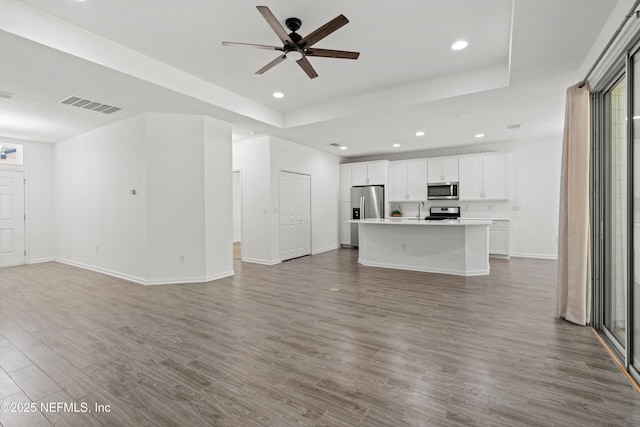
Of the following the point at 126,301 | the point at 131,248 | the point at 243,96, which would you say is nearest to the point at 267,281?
the point at 126,301

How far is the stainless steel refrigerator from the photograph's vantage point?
866 cm

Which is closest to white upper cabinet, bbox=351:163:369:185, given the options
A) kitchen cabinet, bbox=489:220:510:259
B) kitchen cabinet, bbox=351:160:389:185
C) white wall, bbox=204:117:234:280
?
kitchen cabinet, bbox=351:160:389:185

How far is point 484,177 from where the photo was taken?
749 cm

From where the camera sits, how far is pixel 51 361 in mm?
2490

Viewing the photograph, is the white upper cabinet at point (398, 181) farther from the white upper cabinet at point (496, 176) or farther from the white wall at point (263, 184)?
the white wall at point (263, 184)

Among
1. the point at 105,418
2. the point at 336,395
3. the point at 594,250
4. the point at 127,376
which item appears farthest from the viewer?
the point at 594,250

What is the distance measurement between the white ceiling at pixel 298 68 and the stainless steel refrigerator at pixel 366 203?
284 centimetres

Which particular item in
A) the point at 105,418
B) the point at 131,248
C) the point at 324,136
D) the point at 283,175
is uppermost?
the point at 324,136

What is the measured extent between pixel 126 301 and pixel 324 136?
486 cm

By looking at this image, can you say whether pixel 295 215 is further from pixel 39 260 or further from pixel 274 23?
pixel 39 260

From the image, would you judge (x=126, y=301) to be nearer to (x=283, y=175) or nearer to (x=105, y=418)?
(x=105, y=418)

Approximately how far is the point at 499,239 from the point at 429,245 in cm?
262

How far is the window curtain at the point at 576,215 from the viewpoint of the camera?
307cm

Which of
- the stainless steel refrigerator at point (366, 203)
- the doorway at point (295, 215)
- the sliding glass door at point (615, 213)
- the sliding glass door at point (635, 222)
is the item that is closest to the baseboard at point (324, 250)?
the doorway at point (295, 215)
